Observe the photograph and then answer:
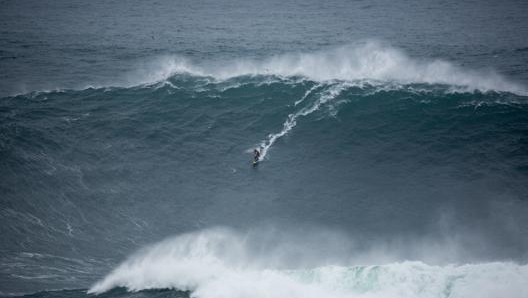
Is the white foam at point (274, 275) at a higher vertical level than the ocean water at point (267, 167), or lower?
lower

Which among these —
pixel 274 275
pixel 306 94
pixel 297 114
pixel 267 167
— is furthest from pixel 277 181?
pixel 306 94

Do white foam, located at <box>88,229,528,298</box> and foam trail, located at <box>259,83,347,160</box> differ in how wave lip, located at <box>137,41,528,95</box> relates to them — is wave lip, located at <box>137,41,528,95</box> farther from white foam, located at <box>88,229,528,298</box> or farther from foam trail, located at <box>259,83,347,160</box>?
white foam, located at <box>88,229,528,298</box>

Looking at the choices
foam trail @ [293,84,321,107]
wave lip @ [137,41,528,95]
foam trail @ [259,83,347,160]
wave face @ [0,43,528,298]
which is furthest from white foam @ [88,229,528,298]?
wave lip @ [137,41,528,95]

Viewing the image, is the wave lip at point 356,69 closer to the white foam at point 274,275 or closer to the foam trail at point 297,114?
the foam trail at point 297,114

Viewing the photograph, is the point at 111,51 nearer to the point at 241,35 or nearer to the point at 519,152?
the point at 241,35

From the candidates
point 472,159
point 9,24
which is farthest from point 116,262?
point 9,24

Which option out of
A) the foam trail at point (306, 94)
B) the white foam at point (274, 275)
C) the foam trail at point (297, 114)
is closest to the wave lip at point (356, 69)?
the foam trail at point (306, 94)
